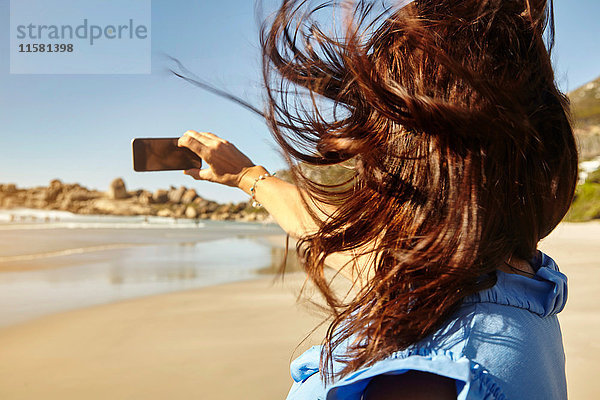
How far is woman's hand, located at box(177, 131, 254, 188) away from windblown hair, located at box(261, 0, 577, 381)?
0.51 metres

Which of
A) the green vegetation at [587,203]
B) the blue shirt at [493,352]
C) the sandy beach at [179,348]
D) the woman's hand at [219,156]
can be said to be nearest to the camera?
the blue shirt at [493,352]

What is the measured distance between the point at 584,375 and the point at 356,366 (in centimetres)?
346

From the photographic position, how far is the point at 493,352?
0.71 metres

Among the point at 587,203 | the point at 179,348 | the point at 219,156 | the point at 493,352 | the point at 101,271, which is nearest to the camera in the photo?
the point at 493,352

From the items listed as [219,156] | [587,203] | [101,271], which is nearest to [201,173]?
[219,156]

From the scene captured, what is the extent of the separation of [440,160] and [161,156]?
0.98 metres

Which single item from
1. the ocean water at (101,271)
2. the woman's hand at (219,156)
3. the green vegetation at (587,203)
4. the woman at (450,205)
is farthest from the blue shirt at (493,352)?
the green vegetation at (587,203)

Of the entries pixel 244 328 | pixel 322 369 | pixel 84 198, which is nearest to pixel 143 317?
pixel 244 328

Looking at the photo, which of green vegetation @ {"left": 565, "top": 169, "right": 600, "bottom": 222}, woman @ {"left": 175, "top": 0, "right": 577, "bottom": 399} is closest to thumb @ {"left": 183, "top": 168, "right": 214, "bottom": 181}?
woman @ {"left": 175, "top": 0, "right": 577, "bottom": 399}

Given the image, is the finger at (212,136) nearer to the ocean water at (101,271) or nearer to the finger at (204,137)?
the finger at (204,137)

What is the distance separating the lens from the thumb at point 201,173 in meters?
1.46

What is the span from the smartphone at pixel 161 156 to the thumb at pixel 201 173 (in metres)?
0.02

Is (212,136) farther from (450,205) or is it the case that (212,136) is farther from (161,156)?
(450,205)

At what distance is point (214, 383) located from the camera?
343 centimetres
